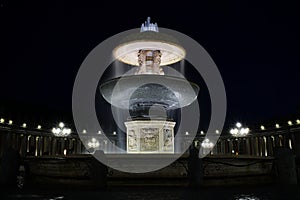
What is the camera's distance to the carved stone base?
17531mm

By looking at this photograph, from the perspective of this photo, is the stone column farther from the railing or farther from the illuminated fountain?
the railing

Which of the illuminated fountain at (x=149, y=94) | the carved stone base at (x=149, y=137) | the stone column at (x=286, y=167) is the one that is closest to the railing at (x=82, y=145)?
the illuminated fountain at (x=149, y=94)

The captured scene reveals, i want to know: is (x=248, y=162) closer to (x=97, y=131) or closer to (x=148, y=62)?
(x=148, y=62)

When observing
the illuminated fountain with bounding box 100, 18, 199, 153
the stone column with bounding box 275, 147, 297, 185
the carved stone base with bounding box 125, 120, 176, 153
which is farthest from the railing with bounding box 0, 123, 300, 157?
the stone column with bounding box 275, 147, 297, 185

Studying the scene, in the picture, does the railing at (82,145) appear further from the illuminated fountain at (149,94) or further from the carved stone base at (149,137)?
the carved stone base at (149,137)

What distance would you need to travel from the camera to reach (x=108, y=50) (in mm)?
21953

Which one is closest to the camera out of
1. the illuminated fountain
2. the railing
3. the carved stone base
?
the illuminated fountain

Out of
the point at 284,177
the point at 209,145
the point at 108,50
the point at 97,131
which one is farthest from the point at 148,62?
the point at 97,131

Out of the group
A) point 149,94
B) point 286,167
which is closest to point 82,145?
point 149,94

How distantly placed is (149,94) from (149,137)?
2757 mm

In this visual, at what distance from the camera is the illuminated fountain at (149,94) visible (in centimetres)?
1630

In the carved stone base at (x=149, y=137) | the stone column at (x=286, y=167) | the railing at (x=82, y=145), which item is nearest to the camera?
the stone column at (x=286, y=167)

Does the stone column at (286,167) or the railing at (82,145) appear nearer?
the stone column at (286,167)

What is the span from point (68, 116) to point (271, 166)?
70297 millimetres
